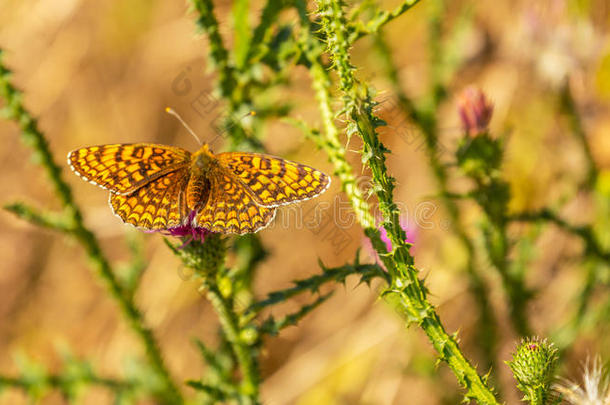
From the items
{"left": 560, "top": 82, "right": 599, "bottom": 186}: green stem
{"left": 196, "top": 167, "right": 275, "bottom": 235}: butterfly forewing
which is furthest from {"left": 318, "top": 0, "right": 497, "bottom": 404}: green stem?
{"left": 560, "top": 82, "right": 599, "bottom": 186}: green stem

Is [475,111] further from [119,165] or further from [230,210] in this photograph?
[119,165]

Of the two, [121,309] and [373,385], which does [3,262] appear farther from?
[373,385]

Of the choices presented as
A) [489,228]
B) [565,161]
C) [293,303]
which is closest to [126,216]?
[489,228]

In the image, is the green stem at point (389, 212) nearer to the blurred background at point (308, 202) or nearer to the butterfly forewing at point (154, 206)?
the butterfly forewing at point (154, 206)

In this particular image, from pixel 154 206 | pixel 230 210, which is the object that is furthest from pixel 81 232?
pixel 230 210

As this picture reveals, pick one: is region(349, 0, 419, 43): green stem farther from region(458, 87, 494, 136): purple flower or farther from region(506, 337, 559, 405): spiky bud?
region(506, 337, 559, 405): spiky bud

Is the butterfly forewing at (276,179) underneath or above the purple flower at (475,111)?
underneath

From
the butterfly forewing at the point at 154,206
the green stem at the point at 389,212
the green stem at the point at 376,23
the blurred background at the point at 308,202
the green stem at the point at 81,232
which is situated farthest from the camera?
the blurred background at the point at 308,202

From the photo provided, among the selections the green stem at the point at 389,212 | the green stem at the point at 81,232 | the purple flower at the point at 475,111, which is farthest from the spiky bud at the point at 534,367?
the green stem at the point at 81,232
